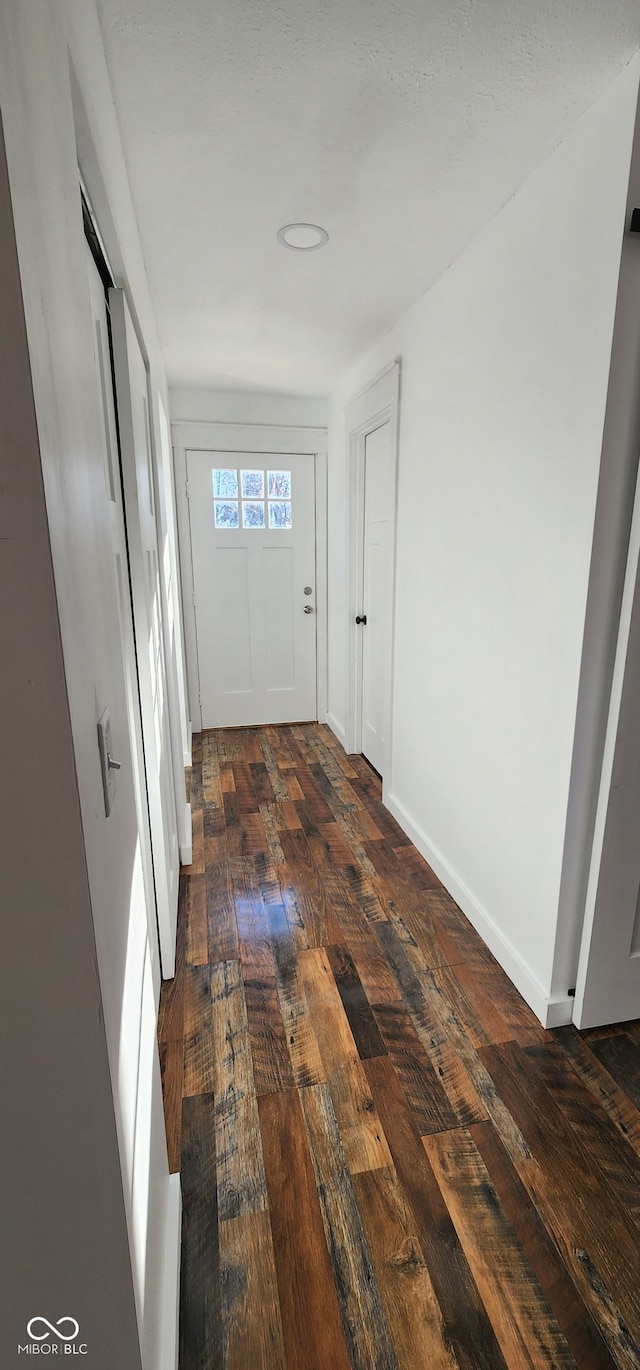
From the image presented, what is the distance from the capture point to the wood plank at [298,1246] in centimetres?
97

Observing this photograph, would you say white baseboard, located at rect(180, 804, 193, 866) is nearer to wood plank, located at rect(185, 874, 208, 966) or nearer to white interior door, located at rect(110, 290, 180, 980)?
wood plank, located at rect(185, 874, 208, 966)

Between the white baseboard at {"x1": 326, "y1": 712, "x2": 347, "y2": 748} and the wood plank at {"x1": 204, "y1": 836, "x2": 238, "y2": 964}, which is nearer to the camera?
the wood plank at {"x1": 204, "y1": 836, "x2": 238, "y2": 964}

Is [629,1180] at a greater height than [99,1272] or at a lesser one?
lesser

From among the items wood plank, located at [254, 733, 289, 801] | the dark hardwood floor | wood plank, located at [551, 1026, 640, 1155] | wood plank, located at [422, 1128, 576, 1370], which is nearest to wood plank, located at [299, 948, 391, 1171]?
the dark hardwood floor

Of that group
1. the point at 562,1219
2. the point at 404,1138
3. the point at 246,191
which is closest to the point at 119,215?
the point at 246,191

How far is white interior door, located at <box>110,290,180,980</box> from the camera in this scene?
1.42m

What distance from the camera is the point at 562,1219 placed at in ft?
3.77

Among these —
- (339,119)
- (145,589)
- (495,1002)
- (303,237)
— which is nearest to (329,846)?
(495,1002)

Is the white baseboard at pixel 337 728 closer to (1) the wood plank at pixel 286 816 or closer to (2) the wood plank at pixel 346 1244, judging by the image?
(1) the wood plank at pixel 286 816

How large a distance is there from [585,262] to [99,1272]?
6.26 ft

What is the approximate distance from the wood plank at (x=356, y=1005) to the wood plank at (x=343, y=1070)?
0.02m

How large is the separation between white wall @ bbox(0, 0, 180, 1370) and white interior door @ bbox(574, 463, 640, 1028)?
1100 millimetres

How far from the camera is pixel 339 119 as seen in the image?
130 cm

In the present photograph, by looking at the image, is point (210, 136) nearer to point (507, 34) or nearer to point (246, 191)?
point (246, 191)
